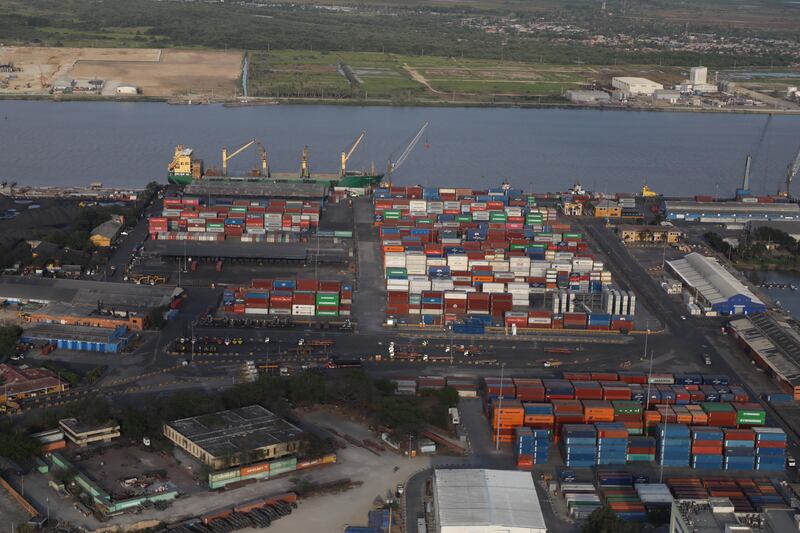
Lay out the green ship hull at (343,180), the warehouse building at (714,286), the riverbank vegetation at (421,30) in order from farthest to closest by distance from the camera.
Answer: the riverbank vegetation at (421,30) < the green ship hull at (343,180) < the warehouse building at (714,286)

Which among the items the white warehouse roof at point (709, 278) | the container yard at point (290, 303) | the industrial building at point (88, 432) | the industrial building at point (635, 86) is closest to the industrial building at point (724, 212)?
the white warehouse roof at point (709, 278)

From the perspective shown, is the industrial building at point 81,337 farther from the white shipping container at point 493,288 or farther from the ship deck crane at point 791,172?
the ship deck crane at point 791,172

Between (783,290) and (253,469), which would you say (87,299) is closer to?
(253,469)

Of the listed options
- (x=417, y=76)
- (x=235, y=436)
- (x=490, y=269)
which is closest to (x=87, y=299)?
(x=235, y=436)

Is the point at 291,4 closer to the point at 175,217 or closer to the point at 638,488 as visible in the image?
the point at 175,217

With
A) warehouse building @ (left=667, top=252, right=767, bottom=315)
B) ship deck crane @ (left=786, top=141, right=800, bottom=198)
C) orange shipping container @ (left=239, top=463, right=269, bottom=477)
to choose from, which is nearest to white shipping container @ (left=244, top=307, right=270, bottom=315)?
orange shipping container @ (left=239, top=463, right=269, bottom=477)

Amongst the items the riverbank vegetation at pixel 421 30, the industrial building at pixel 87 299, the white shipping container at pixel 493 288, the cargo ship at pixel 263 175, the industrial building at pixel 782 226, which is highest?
the riverbank vegetation at pixel 421 30
